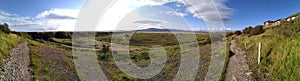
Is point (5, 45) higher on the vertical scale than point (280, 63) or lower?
Answer: higher

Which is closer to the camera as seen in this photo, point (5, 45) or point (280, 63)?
point (280, 63)

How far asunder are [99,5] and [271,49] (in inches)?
473

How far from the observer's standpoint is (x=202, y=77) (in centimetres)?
1454

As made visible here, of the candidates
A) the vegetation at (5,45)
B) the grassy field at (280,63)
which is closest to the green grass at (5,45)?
the vegetation at (5,45)

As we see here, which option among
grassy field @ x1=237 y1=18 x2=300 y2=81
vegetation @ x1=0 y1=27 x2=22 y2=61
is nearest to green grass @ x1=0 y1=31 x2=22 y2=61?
vegetation @ x1=0 y1=27 x2=22 y2=61

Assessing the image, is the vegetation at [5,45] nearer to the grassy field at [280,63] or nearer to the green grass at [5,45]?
the green grass at [5,45]

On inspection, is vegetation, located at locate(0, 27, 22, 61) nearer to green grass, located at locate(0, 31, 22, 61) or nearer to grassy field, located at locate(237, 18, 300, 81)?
green grass, located at locate(0, 31, 22, 61)

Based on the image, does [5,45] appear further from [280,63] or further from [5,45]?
[280,63]

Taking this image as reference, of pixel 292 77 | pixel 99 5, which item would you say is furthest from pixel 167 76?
pixel 99 5

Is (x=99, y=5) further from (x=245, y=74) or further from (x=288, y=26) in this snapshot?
(x=288, y=26)

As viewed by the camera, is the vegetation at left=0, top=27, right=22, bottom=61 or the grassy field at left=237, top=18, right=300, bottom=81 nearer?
the grassy field at left=237, top=18, right=300, bottom=81

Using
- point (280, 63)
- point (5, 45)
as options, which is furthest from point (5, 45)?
point (280, 63)

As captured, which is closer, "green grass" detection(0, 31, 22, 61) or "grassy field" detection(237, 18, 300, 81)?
"grassy field" detection(237, 18, 300, 81)

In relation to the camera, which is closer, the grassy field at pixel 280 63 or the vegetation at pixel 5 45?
the grassy field at pixel 280 63
